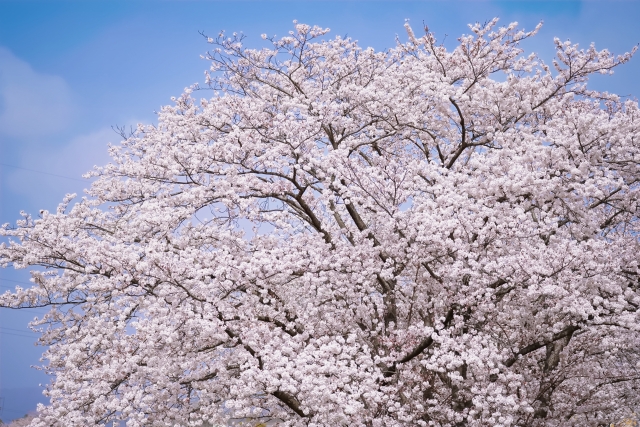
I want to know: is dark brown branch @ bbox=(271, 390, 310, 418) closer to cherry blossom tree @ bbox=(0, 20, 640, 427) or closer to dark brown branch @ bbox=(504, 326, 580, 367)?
cherry blossom tree @ bbox=(0, 20, 640, 427)

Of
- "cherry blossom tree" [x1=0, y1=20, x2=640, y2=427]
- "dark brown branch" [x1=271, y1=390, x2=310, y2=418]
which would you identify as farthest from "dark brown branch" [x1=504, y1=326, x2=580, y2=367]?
"dark brown branch" [x1=271, y1=390, x2=310, y2=418]

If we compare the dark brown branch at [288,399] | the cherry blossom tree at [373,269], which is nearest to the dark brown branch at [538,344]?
the cherry blossom tree at [373,269]

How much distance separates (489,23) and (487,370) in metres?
6.70

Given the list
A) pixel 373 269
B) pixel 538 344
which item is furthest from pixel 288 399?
pixel 538 344

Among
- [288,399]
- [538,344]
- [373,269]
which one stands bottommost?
[288,399]

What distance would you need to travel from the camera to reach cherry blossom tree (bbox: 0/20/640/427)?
770cm

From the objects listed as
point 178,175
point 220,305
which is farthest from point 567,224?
point 178,175

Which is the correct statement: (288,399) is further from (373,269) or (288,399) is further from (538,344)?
(538,344)

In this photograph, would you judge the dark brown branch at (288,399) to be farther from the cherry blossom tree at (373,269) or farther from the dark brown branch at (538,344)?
the dark brown branch at (538,344)

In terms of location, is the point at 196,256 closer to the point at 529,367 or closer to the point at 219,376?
the point at 219,376

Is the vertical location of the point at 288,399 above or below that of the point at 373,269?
below

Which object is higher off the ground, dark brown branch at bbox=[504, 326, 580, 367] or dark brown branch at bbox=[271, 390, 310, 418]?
dark brown branch at bbox=[504, 326, 580, 367]

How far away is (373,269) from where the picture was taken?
8891 mm

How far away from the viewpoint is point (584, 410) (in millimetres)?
10133
